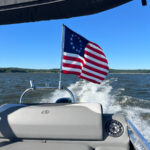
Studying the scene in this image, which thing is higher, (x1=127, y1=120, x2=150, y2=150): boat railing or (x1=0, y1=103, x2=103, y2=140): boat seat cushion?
(x1=0, y1=103, x2=103, y2=140): boat seat cushion

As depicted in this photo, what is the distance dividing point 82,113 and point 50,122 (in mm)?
375

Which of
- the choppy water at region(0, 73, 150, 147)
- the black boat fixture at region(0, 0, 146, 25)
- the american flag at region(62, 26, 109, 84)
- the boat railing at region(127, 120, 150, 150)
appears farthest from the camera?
the choppy water at region(0, 73, 150, 147)

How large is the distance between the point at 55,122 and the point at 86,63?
3.59ft

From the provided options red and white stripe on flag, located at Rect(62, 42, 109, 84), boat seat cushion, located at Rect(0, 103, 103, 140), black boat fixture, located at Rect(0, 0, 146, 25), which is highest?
black boat fixture, located at Rect(0, 0, 146, 25)

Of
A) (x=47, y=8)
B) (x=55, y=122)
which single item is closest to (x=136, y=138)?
(x=55, y=122)

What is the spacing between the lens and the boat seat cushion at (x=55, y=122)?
6.45 feet

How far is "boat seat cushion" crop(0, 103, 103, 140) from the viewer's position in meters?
1.96

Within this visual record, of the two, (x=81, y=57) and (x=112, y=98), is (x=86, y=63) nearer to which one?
(x=81, y=57)

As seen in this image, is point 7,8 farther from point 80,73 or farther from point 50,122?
point 80,73

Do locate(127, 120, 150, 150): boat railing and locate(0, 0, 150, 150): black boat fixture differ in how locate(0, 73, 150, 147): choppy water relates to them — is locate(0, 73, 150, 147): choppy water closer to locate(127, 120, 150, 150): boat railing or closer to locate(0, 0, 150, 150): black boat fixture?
locate(127, 120, 150, 150): boat railing

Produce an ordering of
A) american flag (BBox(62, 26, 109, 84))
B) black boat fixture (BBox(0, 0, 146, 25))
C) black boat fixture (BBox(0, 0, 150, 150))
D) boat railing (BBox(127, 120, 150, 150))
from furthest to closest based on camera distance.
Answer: american flag (BBox(62, 26, 109, 84))
black boat fixture (BBox(0, 0, 150, 150))
boat railing (BBox(127, 120, 150, 150))
black boat fixture (BBox(0, 0, 146, 25))

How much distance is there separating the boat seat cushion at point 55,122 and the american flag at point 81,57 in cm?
74

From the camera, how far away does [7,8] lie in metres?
1.44

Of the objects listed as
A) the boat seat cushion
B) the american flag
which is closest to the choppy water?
the american flag
